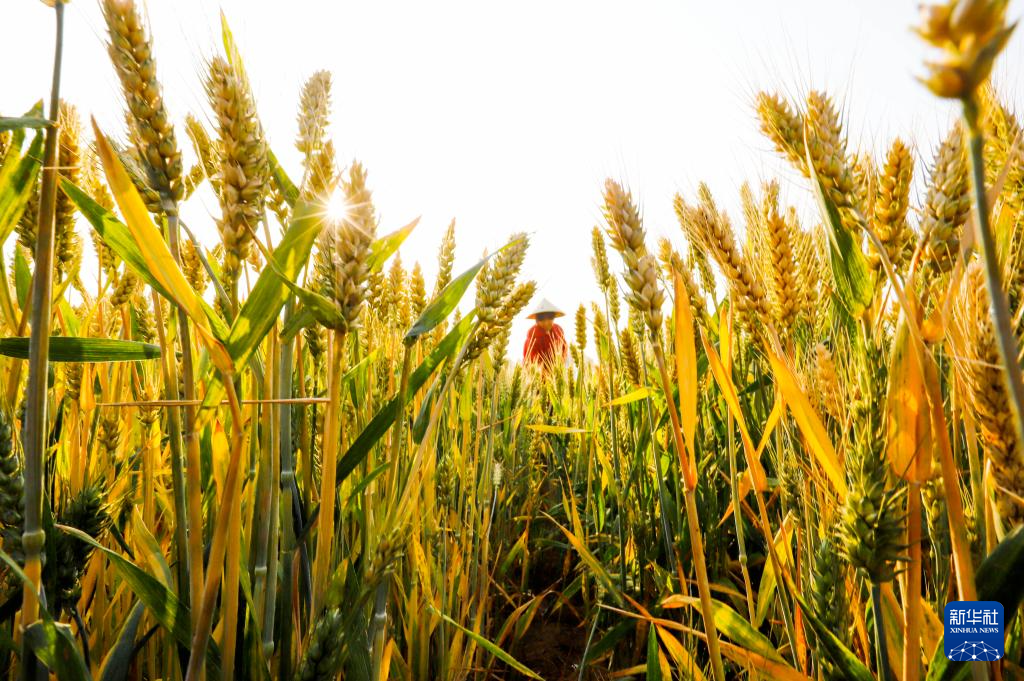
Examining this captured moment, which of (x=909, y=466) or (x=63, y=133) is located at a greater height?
(x=63, y=133)

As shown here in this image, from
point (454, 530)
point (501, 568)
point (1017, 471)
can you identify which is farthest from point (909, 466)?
point (501, 568)

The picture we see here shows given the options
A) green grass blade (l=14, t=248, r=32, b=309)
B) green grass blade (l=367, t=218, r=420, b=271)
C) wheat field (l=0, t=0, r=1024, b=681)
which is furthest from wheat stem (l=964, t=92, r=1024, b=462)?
green grass blade (l=14, t=248, r=32, b=309)

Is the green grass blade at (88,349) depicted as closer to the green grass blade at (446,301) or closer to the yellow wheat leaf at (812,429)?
the green grass blade at (446,301)

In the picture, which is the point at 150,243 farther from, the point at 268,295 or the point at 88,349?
the point at 88,349

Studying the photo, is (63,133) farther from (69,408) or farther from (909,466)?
(909,466)

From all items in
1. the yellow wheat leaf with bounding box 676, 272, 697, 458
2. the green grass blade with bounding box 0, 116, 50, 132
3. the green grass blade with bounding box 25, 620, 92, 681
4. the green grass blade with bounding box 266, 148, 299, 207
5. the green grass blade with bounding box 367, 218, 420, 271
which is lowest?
the green grass blade with bounding box 25, 620, 92, 681

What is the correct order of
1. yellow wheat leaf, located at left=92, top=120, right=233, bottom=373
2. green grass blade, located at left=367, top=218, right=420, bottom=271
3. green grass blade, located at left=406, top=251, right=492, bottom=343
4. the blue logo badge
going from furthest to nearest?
green grass blade, located at left=406, top=251, right=492, bottom=343 → green grass blade, located at left=367, top=218, right=420, bottom=271 → the blue logo badge → yellow wheat leaf, located at left=92, top=120, right=233, bottom=373

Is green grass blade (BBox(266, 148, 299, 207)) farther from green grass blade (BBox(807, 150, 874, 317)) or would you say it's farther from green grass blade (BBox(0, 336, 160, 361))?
green grass blade (BBox(807, 150, 874, 317))

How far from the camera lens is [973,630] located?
2.32 feet

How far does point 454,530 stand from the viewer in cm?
152

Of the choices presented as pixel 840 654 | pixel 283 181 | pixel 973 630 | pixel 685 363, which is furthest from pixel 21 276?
pixel 973 630

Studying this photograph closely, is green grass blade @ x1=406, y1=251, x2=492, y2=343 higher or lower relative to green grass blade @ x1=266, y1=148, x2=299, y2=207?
lower

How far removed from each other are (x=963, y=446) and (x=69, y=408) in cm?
201

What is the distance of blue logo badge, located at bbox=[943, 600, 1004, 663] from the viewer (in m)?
0.69
